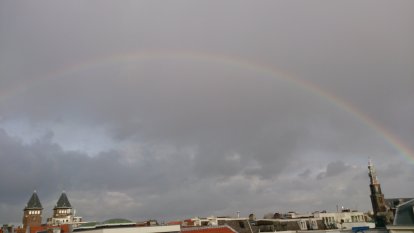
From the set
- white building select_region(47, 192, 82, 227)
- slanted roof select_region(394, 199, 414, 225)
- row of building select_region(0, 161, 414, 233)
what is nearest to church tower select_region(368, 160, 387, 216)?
row of building select_region(0, 161, 414, 233)

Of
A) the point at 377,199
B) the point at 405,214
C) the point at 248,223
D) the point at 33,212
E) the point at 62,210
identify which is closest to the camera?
the point at 405,214

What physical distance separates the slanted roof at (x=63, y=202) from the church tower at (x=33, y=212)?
10017 millimetres

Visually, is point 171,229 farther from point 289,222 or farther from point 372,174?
point 372,174

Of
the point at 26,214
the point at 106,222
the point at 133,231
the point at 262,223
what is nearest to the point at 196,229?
the point at 133,231

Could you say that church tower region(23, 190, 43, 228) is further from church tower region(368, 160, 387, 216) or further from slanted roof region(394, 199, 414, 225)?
slanted roof region(394, 199, 414, 225)

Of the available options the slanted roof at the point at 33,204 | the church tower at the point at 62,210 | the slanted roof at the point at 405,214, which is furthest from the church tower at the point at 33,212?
the slanted roof at the point at 405,214

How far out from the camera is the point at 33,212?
181 metres

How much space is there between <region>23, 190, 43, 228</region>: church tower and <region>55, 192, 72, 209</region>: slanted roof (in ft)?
32.9

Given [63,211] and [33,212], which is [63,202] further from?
[33,212]

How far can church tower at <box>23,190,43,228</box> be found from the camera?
17800cm

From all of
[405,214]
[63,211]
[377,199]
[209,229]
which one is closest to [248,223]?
[209,229]

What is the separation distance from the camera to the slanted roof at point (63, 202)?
191875 millimetres

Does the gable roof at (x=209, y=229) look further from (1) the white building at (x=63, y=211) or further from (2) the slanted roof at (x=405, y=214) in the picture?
(1) the white building at (x=63, y=211)

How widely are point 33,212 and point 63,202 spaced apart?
1605 cm
